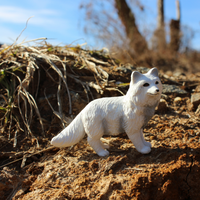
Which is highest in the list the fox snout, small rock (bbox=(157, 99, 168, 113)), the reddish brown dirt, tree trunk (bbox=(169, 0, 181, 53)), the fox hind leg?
tree trunk (bbox=(169, 0, 181, 53))

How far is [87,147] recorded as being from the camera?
9.81ft

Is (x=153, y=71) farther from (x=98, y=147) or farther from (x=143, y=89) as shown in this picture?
(x=98, y=147)

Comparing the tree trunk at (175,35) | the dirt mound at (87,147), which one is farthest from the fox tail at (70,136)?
the tree trunk at (175,35)

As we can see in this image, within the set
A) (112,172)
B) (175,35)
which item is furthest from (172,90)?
(175,35)

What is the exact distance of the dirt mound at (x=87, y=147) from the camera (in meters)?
2.33

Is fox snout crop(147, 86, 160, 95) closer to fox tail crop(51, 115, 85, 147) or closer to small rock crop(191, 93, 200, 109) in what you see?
fox tail crop(51, 115, 85, 147)

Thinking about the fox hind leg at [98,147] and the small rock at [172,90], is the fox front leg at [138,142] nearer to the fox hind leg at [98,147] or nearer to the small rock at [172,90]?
the fox hind leg at [98,147]

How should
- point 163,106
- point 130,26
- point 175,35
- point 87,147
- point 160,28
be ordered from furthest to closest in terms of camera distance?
point 175,35
point 160,28
point 130,26
point 163,106
point 87,147

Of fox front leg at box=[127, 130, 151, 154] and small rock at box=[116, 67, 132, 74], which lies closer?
fox front leg at box=[127, 130, 151, 154]

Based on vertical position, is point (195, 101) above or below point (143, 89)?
below

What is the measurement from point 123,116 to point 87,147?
2.77 ft

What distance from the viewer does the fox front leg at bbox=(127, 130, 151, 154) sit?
8.20 ft

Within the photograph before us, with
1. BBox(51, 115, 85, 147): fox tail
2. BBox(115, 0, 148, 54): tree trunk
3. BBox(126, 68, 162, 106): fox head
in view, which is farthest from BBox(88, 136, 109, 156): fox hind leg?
BBox(115, 0, 148, 54): tree trunk

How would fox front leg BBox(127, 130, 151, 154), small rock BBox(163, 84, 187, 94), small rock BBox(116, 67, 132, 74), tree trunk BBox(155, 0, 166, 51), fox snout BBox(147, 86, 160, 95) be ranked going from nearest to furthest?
fox snout BBox(147, 86, 160, 95) < fox front leg BBox(127, 130, 151, 154) < small rock BBox(163, 84, 187, 94) < small rock BBox(116, 67, 132, 74) < tree trunk BBox(155, 0, 166, 51)
